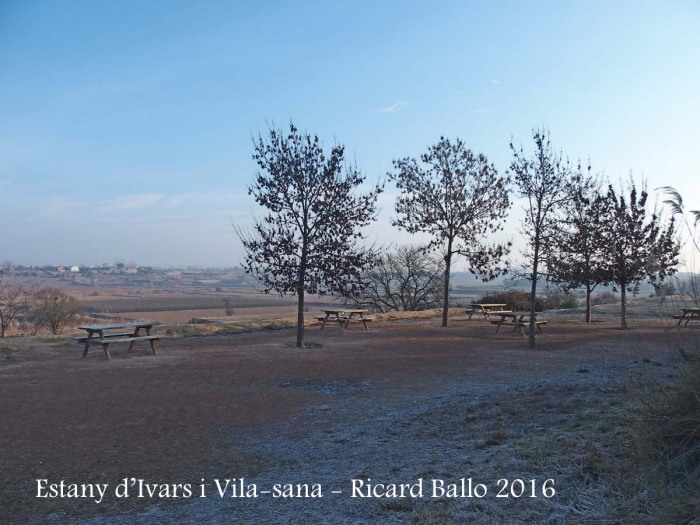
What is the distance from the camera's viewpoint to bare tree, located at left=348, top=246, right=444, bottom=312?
117 ft

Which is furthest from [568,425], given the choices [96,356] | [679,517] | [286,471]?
[96,356]

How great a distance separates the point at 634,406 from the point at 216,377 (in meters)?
7.19

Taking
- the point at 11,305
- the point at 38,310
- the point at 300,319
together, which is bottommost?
the point at 38,310

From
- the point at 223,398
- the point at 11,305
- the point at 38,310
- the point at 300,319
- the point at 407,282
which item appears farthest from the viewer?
the point at 407,282

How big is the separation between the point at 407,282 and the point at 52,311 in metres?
19.9

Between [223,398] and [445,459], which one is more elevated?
[445,459]

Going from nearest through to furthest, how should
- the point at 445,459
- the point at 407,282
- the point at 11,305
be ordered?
the point at 445,459, the point at 11,305, the point at 407,282

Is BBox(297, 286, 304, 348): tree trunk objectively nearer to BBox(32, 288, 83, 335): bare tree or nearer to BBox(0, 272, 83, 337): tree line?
BBox(0, 272, 83, 337): tree line

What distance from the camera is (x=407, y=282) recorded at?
3591 cm

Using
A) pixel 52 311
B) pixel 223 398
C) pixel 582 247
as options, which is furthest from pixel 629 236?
pixel 52 311

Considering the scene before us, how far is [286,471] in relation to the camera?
5.40 m

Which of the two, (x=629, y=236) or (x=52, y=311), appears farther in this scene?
(x=52, y=311)

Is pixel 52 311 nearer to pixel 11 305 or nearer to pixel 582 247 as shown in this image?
pixel 11 305

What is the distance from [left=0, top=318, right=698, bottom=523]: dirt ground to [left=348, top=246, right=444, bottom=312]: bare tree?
19.0 metres
